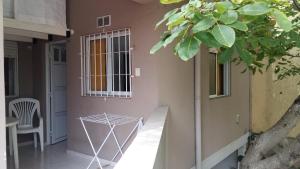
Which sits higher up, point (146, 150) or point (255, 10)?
point (255, 10)

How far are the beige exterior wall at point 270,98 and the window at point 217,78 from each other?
1.65 meters

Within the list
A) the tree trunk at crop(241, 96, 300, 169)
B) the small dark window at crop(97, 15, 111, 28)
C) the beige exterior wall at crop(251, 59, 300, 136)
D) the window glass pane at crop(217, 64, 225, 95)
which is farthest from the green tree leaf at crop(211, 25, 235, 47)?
the beige exterior wall at crop(251, 59, 300, 136)

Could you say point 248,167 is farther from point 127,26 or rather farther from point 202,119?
point 127,26

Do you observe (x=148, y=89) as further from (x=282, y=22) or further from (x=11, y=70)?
(x=11, y=70)

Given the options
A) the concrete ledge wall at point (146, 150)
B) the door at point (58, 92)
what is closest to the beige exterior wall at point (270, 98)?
the door at point (58, 92)

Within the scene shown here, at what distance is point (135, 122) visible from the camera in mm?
4117

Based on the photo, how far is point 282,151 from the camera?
2.82 metres

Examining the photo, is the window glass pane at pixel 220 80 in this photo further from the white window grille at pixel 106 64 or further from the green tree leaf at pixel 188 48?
the green tree leaf at pixel 188 48

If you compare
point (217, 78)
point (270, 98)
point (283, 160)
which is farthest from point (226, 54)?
point (270, 98)

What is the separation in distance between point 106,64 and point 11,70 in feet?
8.30

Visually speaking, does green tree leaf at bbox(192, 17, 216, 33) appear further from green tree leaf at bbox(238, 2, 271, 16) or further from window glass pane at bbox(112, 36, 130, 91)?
window glass pane at bbox(112, 36, 130, 91)

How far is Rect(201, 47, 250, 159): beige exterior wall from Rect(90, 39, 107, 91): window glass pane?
179 centimetres

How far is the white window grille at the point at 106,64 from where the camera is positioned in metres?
4.29

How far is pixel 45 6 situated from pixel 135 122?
222cm
